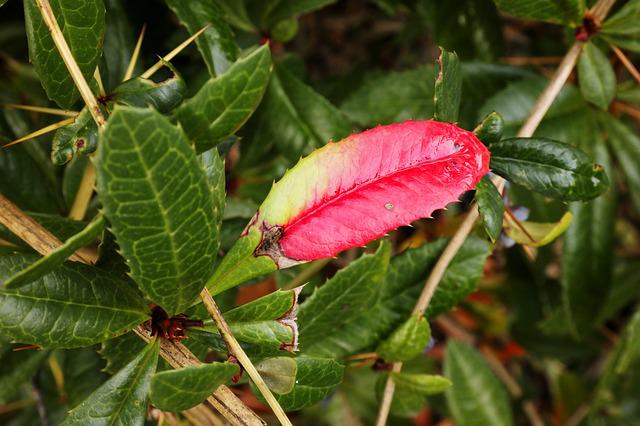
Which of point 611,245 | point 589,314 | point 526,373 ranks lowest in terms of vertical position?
point 526,373

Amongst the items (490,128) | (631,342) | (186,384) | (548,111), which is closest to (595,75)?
(548,111)

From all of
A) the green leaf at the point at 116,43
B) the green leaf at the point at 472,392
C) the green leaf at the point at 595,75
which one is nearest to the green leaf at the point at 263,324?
the green leaf at the point at 116,43

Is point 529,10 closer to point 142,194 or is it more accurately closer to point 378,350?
point 378,350

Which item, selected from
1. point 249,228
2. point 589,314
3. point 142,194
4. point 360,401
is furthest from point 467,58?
point 142,194

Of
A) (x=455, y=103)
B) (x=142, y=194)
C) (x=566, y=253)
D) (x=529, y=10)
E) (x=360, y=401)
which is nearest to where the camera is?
(x=142, y=194)

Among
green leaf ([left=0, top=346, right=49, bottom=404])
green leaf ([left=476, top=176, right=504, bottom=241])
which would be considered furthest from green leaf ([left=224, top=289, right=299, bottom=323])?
green leaf ([left=0, top=346, right=49, bottom=404])

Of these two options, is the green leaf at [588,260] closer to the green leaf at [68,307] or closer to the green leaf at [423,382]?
the green leaf at [423,382]

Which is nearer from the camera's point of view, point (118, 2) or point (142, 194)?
point (142, 194)

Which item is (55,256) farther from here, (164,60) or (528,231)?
(528,231)
